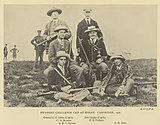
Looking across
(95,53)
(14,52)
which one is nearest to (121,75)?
(95,53)

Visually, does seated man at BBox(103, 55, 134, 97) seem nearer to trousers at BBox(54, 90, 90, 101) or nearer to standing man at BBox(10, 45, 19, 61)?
trousers at BBox(54, 90, 90, 101)

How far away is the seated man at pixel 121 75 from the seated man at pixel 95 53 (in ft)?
0.04

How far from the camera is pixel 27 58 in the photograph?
0.31 metres

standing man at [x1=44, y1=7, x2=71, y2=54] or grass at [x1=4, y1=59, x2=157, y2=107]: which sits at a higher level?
standing man at [x1=44, y1=7, x2=71, y2=54]

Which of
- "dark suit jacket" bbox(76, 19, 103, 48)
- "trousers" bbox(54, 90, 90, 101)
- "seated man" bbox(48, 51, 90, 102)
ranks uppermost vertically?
"dark suit jacket" bbox(76, 19, 103, 48)

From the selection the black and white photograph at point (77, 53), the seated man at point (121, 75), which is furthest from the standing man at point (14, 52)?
the seated man at point (121, 75)

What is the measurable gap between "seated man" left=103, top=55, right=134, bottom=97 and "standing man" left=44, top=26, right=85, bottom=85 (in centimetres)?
4

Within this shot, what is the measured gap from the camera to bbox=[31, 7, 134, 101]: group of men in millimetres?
306

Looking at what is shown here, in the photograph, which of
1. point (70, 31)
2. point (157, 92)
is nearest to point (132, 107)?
point (157, 92)

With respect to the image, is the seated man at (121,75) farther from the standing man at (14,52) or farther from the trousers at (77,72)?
the standing man at (14,52)

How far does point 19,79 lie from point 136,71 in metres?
0.17

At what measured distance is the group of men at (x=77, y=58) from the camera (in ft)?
1.01

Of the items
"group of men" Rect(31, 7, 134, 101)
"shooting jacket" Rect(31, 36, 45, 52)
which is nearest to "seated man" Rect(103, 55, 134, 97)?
"group of men" Rect(31, 7, 134, 101)

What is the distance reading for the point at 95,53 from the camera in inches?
12.1
